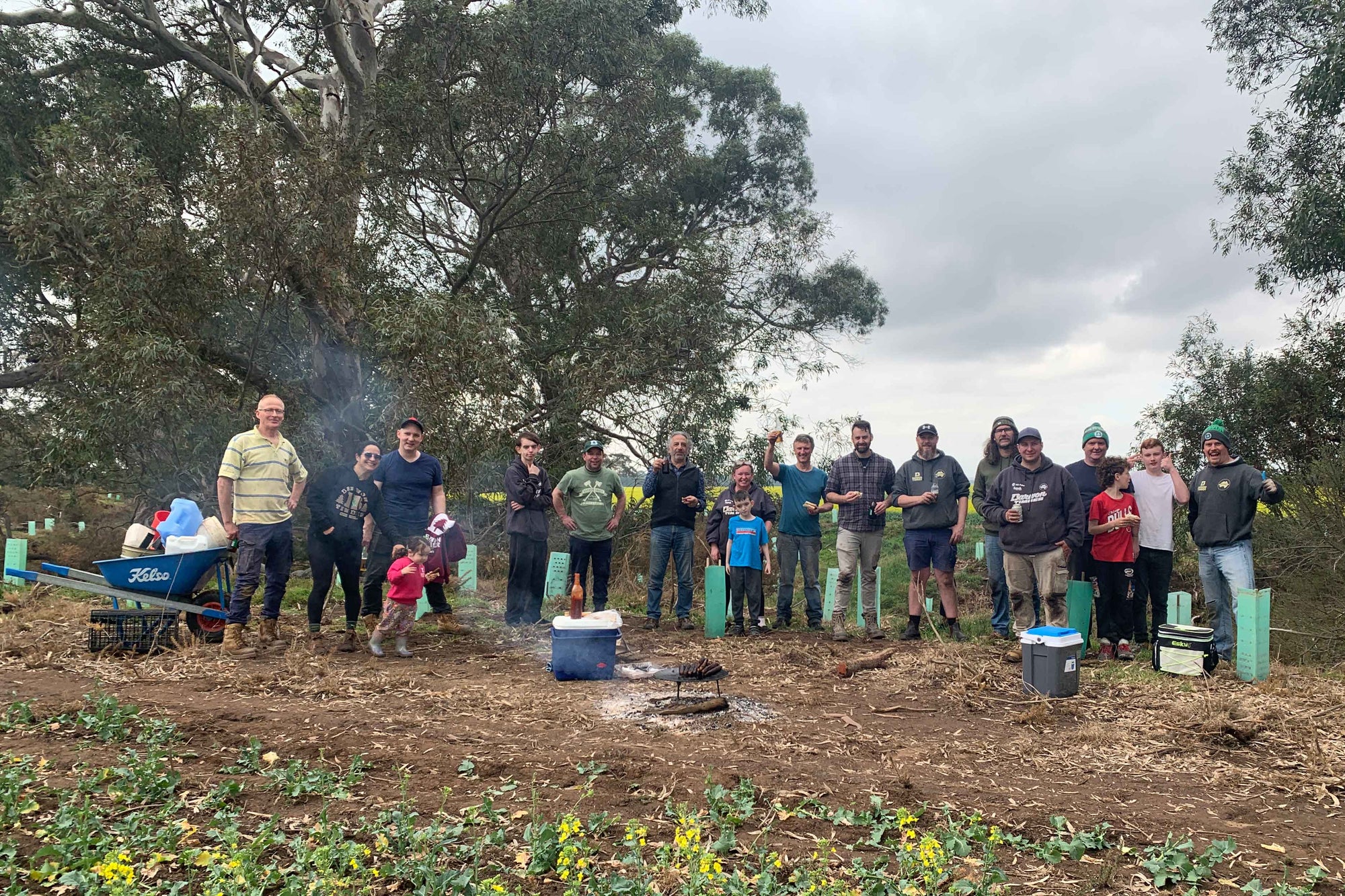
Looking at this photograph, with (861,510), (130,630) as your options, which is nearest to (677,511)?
(861,510)

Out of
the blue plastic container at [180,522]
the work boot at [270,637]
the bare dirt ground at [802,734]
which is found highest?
the blue plastic container at [180,522]

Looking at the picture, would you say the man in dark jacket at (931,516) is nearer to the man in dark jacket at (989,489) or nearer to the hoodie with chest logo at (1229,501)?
the man in dark jacket at (989,489)

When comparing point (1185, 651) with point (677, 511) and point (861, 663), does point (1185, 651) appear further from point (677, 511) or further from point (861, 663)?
point (677, 511)

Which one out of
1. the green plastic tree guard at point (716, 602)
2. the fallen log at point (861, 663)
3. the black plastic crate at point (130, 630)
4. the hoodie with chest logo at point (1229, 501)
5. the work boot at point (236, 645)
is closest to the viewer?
the fallen log at point (861, 663)

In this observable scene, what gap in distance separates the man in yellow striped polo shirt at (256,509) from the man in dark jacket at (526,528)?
6.15ft

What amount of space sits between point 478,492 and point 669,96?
9922mm

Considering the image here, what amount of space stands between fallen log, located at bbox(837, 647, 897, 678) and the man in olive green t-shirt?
257 cm

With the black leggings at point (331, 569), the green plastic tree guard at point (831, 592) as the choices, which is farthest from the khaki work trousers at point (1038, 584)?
the black leggings at point (331, 569)

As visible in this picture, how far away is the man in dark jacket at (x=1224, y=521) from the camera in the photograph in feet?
22.5

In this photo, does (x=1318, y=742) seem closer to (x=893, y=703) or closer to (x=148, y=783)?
(x=893, y=703)

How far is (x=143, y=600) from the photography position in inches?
287

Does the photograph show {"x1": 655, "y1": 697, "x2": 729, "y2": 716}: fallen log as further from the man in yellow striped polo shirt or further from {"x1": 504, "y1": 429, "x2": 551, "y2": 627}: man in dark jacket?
the man in yellow striped polo shirt

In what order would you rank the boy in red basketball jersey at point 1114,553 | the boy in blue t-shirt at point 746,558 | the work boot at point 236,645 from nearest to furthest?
1. the work boot at point 236,645
2. the boy in red basketball jersey at point 1114,553
3. the boy in blue t-shirt at point 746,558

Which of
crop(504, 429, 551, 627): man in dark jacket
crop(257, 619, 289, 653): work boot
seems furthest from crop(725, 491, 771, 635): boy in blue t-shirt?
crop(257, 619, 289, 653): work boot
